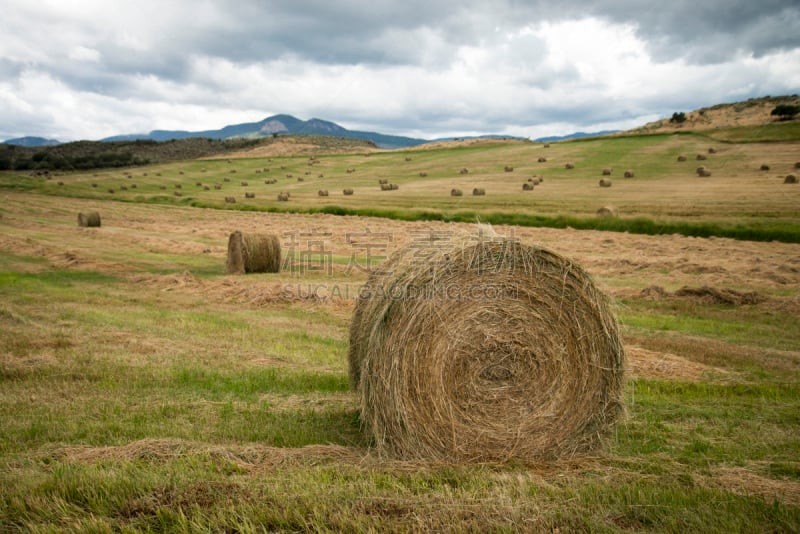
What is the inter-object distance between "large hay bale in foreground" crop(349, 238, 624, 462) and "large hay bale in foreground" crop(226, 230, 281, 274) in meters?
12.1

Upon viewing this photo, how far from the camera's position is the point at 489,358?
570 centimetres

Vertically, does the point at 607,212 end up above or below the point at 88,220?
above

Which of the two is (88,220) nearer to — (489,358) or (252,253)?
(252,253)

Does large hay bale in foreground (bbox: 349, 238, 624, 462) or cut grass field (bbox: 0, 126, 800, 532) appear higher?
large hay bale in foreground (bbox: 349, 238, 624, 462)

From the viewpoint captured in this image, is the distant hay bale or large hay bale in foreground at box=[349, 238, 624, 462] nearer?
large hay bale in foreground at box=[349, 238, 624, 462]

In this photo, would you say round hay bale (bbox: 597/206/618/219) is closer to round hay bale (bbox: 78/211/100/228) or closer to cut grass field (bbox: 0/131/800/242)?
cut grass field (bbox: 0/131/800/242)

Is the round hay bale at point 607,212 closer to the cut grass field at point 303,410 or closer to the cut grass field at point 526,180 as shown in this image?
the cut grass field at point 526,180

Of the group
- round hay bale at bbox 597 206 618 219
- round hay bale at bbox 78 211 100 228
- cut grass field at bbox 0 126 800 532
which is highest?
round hay bale at bbox 597 206 618 219

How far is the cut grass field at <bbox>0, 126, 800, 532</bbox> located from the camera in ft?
13.8

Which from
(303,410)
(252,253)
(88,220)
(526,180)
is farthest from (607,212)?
(88,220)

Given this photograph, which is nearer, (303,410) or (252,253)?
(303,410)

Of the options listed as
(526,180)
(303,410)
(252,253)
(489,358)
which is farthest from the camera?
(526,180)

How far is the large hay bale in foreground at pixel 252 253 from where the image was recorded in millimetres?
17109

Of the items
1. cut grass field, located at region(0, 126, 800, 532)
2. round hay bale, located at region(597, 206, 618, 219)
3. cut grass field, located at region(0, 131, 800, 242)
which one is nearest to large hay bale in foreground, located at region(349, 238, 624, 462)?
cut grass field, located at region(0, 126, 800, 532)
